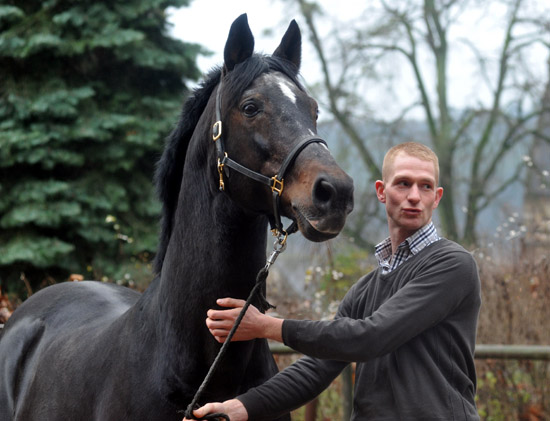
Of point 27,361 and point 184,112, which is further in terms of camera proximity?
point 27,361

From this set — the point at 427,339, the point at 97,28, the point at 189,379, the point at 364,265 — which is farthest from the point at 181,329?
the point at 97,28

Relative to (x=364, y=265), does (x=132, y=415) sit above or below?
below

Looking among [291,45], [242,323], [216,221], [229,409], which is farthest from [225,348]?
[291,45]

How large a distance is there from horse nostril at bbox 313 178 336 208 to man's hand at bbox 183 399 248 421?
2.74 feet

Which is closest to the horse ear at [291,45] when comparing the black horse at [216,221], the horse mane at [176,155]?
the black horse at [216,221]

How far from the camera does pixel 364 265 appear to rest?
26.4 feet

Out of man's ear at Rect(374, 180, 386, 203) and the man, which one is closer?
the man

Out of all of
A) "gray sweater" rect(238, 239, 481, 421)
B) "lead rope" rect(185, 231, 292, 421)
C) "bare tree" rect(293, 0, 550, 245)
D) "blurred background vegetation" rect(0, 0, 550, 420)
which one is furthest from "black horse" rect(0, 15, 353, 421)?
"bare tree" rect(293, 0, 550, 245)

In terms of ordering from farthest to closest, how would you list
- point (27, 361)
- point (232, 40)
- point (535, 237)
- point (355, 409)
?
point (535, 237) → point (27, 361) → point (232, 40) → point (355, 409)

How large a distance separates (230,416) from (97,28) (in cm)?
807

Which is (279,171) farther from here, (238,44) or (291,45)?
(291,45)

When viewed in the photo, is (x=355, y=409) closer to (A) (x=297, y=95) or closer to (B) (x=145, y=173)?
(A) (x=297, y=95)

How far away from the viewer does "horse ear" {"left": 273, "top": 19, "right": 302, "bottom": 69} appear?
2.94 m

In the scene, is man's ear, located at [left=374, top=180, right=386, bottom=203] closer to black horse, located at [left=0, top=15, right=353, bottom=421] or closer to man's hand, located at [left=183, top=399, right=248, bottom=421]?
black horse, located at [left=0, top=15, right=353, bottom=421]
